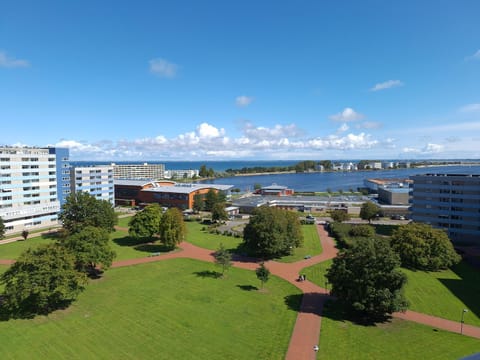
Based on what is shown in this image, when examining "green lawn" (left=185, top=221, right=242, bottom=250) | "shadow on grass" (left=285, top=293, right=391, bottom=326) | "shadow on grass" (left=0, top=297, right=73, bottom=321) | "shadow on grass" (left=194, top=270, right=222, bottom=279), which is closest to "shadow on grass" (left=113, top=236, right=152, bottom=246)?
"green lawn" (left=185, top=221, right=242, bottom=250)

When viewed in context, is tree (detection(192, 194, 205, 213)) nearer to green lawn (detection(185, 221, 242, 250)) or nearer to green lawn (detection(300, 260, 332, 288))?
green lawn (detection(185, 221, 242, 250))

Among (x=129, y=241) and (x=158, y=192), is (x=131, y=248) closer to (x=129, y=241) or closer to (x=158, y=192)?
(x=129, y=241)

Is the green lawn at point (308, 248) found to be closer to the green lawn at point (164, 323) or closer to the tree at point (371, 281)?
the green lawn at point (164, 323)

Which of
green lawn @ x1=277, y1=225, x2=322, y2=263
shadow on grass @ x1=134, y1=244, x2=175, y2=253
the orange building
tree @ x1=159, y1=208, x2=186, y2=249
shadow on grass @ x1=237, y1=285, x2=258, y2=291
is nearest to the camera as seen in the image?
shadow on grass @ x1=237, y1=285, x2=258, y2=291

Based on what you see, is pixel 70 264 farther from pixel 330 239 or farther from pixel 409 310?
pixel 330 239

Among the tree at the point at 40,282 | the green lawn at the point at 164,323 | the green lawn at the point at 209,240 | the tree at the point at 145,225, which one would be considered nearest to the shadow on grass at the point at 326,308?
the green lawn at the point at 164,323

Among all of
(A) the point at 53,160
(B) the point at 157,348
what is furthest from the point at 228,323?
(A) the point at 53,160
